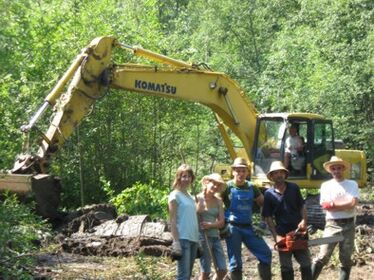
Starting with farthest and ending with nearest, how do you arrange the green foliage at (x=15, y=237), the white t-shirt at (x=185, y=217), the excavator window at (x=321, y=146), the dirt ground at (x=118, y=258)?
the excavator window at (x=321, y=146)
the dirt ground at (x=118, y=258)
the white t-shirt at (x=185, y=217)
the green foliage at (x=15, y=237)

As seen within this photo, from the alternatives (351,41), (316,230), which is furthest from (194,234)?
(351,41)

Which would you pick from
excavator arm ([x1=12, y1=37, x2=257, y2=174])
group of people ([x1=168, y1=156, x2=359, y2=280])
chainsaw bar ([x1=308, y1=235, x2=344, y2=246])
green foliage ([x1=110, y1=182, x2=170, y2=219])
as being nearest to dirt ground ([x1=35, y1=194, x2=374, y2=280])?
group of people ([x1=168, y1=156, x2=359, y2=280])

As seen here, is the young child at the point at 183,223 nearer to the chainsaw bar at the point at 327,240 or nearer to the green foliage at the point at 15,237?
the green foliage at the point at 15,237

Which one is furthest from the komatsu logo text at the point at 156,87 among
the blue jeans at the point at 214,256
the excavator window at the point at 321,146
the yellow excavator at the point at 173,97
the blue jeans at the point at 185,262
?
the blue jeans at the point at 185,262

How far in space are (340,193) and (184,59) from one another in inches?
604

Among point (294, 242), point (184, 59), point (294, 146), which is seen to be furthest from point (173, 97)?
point (184, 59)

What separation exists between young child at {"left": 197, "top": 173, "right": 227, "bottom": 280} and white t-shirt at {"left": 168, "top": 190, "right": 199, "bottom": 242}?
44 centimetres

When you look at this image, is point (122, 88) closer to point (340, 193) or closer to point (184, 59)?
point (340, 193)

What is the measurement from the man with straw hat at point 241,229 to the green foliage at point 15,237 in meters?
2.22

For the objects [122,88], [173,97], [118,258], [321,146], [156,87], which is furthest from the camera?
[321,146]

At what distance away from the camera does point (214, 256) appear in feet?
26.2

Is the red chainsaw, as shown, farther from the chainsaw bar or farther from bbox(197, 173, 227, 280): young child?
bbox(197, 173, 227, 280): young child

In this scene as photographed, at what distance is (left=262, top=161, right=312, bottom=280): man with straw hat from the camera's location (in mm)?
7953

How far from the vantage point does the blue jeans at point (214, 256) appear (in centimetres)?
792
